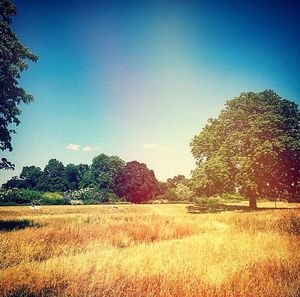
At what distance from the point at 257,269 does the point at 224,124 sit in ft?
104

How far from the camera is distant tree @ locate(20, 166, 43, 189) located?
125 m

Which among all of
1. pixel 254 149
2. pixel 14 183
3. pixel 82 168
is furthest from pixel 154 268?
pixel 82 168

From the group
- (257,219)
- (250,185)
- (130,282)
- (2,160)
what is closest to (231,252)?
(130,282)

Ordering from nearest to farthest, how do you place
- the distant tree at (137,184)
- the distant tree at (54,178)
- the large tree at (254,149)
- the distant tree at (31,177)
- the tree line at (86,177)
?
1. the large tree at (254,149)
2. the distant tree at (137,184)
3. the tree line at (86,177)
4. the distant tree at (54,178)
5. the distant tree at (31,177)

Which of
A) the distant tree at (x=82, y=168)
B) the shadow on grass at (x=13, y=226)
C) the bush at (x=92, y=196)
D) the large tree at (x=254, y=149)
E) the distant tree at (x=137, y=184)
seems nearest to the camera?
the shadow on grass at (x=13, y=226)

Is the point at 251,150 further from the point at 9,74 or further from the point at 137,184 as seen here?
the point at 137,184

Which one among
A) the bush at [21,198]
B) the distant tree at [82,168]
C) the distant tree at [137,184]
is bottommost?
the bush at [21,198]

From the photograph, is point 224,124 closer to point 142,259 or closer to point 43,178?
point 142,259

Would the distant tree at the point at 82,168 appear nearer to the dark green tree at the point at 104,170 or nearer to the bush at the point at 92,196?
the dark green tree at the point at 104,170

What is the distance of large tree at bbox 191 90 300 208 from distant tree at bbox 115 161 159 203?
A: 53.6m

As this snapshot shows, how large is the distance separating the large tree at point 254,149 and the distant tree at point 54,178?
319ft

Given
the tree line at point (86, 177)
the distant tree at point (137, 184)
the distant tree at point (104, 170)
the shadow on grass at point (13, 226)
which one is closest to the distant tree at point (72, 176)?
the tree line at point (86, 177)

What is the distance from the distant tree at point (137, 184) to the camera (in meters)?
90.4

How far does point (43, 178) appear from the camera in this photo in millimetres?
123188
